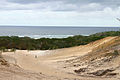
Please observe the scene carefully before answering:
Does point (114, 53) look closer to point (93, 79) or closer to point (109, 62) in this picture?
point (109, 62)

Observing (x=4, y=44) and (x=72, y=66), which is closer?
(x=72, y=66)

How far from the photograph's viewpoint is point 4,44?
27.4 m

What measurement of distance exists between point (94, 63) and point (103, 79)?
2.52 meters

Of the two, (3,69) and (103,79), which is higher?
(3,69)

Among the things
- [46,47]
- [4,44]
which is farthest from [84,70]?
[4,44]

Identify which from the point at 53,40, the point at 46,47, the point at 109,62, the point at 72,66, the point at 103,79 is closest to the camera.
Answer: the point at 103,79

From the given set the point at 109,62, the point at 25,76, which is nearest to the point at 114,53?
the point at 109,62

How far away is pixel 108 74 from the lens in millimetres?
10234

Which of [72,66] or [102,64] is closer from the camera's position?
[102,64]

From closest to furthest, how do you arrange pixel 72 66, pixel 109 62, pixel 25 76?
pixel 25 76 → pixel 109 62 → pixel 72 66

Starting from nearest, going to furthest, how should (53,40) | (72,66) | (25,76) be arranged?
(25,76), (72,66), (53,40)

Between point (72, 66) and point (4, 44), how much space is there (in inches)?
612

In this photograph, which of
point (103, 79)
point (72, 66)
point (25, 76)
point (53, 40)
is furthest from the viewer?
point (53, 40)

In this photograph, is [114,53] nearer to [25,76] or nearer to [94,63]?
[94,63]
